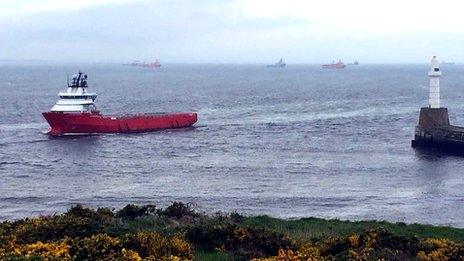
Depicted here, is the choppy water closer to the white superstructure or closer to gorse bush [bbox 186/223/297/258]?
the white superstructure

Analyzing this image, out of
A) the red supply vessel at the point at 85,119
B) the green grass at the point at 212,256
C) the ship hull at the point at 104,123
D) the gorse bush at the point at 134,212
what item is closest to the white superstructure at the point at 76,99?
the red supply vessel at the point at 85,119

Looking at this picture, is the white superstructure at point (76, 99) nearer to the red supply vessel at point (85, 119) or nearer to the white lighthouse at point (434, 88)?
the red supply vessel at point (85, 119)

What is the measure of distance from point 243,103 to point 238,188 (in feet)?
201

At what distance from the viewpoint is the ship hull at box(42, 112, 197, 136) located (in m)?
64.7

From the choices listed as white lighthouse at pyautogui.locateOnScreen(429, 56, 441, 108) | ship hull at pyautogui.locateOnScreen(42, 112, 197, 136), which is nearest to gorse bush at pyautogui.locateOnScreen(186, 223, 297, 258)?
white lighthouse at pyautogui.locateOnScreen(429, 56, 441, 108)

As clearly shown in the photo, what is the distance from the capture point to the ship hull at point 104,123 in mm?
64688

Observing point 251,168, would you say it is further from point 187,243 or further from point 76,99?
point 187,243

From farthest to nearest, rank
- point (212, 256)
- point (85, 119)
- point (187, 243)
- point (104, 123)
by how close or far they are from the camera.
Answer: point (104, 123) → point (85, 119) → point (187, 243) → point (212, 256)

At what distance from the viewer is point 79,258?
1280 centimetres

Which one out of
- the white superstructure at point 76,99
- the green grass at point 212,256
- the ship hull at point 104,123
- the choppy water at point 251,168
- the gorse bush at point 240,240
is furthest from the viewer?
the white superstructure at point 76,99

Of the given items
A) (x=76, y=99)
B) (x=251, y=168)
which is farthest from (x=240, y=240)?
(x=76, y=99)

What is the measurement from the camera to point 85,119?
213ft

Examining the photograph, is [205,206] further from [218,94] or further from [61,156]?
[218,94]

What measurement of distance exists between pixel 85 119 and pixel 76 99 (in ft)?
9.55
